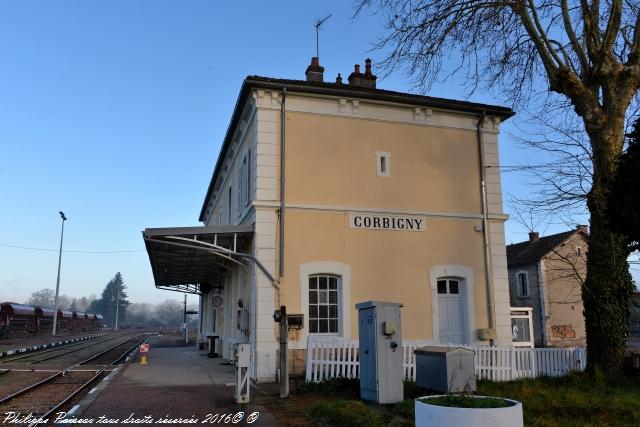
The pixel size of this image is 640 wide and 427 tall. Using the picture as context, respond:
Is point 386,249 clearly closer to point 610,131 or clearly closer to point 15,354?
point 610,131

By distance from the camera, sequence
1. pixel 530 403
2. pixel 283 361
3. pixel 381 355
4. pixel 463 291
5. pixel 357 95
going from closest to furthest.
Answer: pixel 530 403 < pixel 381 355 < pixel 283 361 < pixel 357 95 < pixel 463 291

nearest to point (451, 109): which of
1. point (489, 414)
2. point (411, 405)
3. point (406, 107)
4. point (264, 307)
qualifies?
point (406, 107)

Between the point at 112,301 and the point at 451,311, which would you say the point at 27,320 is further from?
the point at 112,301

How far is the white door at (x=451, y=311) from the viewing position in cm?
1385

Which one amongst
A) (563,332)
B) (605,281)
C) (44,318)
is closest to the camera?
(605,281)

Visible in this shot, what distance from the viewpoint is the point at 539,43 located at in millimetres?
11742

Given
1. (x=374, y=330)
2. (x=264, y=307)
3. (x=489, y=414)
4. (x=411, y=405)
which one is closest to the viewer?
(x=489, y=414)

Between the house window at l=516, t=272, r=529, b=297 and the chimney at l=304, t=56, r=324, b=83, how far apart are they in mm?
22421

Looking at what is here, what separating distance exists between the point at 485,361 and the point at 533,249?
24.3m

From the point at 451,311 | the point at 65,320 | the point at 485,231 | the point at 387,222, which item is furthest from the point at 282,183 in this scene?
the point at 65,320

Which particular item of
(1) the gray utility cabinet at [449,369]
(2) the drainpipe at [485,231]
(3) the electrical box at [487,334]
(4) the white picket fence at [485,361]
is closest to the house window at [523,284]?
(2) the drainpipe at [485,231]

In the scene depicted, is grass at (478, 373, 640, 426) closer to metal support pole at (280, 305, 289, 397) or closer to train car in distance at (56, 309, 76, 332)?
metal support pole at (280, 305, 289, 397)

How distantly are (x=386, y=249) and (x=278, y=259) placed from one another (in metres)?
2.83

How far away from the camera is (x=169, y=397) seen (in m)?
9.84
